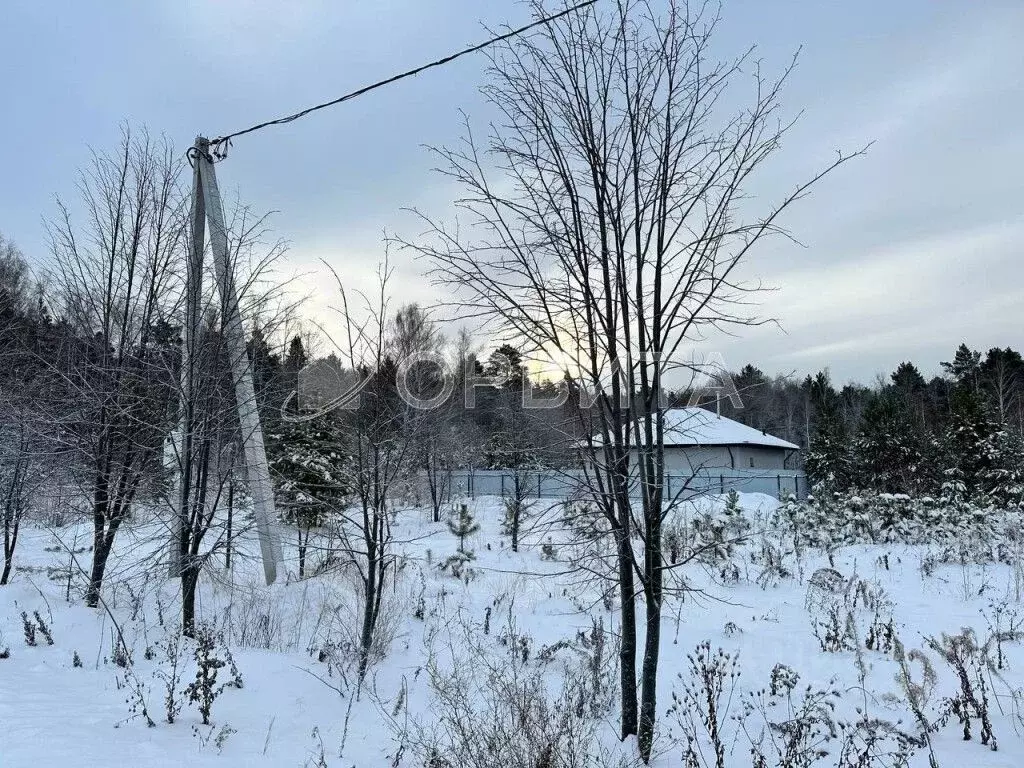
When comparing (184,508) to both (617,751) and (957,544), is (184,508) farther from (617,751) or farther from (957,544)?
(957,544)

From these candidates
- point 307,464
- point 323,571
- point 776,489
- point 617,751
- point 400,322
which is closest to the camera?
point 617,751

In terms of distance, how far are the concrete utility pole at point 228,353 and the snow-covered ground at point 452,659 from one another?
82cm

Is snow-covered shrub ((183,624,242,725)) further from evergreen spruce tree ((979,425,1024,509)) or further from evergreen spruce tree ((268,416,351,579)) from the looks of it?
evergreen spruce tree ((979,425,1024,509))

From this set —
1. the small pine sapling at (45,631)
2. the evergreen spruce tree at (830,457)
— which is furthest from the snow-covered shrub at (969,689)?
the evergreen spruce tree at (830,457)

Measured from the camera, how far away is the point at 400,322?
6.38 metres

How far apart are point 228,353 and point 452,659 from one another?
12.9ft

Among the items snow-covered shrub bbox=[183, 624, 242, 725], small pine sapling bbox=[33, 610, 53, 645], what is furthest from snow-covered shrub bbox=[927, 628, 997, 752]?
small pine sapling bbox=[33, 610, 53, 645]

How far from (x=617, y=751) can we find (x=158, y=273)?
7.61 meters

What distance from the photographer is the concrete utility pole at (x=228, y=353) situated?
6637mm

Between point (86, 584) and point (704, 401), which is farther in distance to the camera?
point (86, 584)

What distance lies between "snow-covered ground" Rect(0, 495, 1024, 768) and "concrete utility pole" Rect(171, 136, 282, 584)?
822 mm

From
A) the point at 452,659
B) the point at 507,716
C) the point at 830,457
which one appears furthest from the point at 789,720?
the point at 830,457

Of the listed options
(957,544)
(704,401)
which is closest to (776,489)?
(957,544)

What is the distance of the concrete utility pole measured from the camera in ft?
21.8
